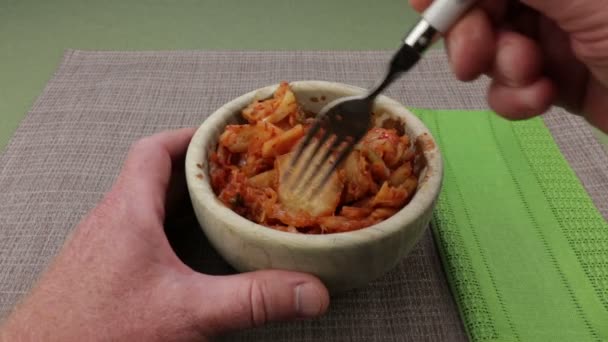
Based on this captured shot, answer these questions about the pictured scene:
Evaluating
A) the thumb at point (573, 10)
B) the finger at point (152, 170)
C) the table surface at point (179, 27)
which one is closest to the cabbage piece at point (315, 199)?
the finger at point (152, 170)

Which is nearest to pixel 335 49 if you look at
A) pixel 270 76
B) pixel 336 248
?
pixel 270 76

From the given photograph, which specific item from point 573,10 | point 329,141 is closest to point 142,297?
point 329,141

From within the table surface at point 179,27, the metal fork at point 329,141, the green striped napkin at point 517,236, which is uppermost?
the metal fork at point 329,141

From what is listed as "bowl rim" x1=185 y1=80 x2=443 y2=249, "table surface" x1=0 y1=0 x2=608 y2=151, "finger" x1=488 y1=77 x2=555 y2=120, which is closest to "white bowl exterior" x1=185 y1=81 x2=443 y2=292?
"bowl rim" x1=185 y1=80 x2=443 y2=249

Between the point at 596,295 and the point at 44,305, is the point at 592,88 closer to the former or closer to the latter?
the point at 596,295

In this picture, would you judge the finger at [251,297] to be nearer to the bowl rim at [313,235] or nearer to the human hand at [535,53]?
the bowl rim at [313,235]

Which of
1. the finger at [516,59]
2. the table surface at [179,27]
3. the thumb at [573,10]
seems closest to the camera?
the thumb at [573,10]

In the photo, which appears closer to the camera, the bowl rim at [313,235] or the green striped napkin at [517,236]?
the bowl rim at [313,235]
